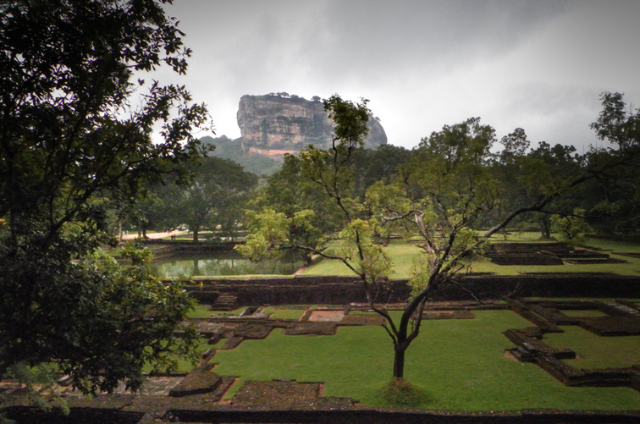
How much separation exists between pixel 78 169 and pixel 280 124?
12233 cm

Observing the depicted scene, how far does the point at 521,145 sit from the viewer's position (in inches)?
1345

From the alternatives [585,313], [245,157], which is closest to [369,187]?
[585,313]

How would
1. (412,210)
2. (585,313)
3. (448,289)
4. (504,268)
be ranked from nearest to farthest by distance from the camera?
(412,210) → (585,313) → (448,289) → (504,268)

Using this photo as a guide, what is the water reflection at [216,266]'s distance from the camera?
23125 millimetres

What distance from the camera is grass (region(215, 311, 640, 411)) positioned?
6.93m

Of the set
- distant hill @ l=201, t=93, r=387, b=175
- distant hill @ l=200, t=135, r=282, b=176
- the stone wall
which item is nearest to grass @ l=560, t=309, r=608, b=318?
the stone wall

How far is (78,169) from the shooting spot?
15.2 feet

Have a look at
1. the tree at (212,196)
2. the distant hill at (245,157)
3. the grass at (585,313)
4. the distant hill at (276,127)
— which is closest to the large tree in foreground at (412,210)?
the grass at (585,313)

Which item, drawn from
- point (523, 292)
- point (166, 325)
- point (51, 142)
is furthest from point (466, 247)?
point (523, 292)

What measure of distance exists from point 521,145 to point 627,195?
30489 millimetres

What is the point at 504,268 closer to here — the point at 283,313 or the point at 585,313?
the point at 585,313

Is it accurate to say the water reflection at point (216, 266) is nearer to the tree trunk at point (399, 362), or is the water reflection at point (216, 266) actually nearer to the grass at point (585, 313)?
the grass at point (585, 313)

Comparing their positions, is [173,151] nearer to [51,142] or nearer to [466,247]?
[51,142]

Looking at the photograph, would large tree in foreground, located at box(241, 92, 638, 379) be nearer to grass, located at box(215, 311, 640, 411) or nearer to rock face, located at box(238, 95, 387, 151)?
grass, located at box(215, 311, 640, 411)
